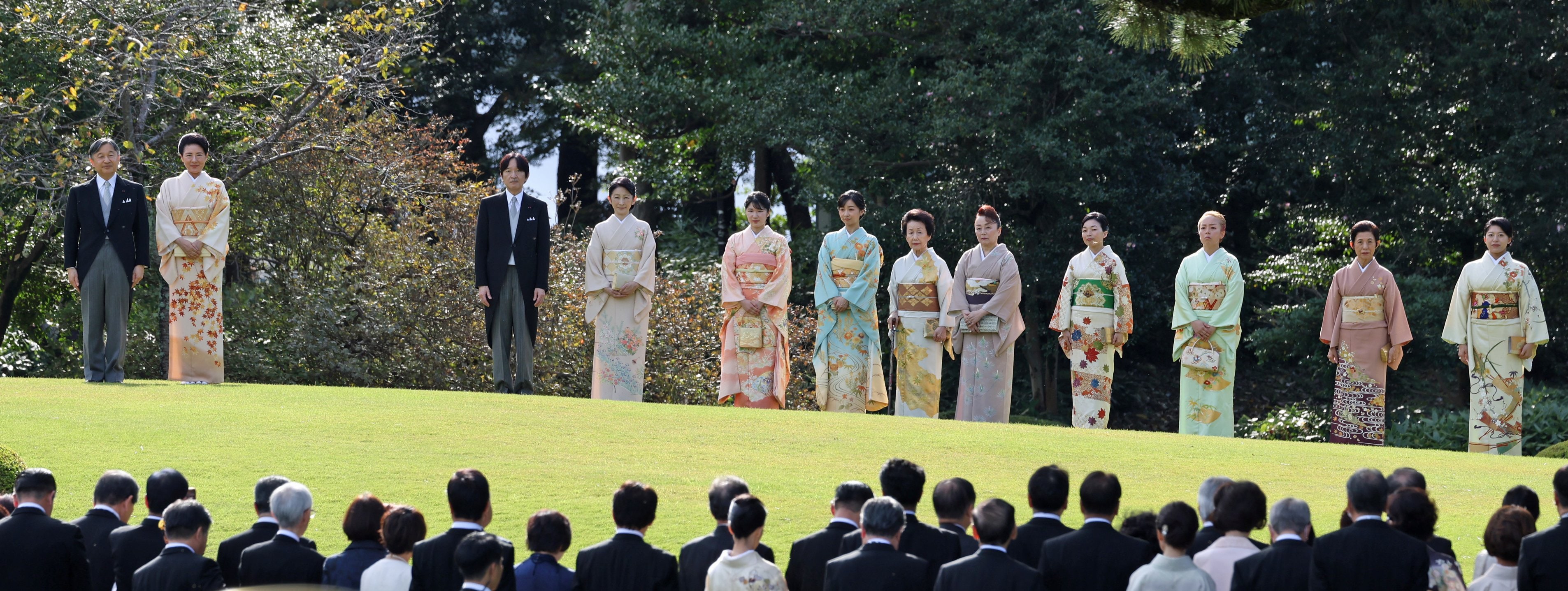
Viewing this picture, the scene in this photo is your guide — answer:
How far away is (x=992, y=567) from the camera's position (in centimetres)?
436

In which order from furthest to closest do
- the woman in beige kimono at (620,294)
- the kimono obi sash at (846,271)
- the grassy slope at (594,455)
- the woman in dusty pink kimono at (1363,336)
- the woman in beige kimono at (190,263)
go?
the kimono obi sash at (846,271) < the woman in beige kimono at (620,294) < the woman in beige kimono at (190,263) < the woman in dusty pink kimono at (1363,336) < the grassy slope at (594,455)

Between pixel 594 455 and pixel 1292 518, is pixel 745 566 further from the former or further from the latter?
pixel 594 455

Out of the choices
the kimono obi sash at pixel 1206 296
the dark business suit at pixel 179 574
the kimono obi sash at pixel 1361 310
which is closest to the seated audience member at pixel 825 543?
the dark business suit at pixel 179 574

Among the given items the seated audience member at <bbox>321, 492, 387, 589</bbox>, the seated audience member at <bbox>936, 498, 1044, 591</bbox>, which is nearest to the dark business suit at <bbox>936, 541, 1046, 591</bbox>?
the seated audience member at <bbox>936, 498, 1044, 591</bbox>

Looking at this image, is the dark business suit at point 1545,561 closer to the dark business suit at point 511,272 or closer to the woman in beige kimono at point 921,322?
the woman in beige kimono at point 921,322

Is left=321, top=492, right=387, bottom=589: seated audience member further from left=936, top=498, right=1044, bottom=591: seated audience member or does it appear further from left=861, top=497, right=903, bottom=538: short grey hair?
left=936, top=498, right=1044, bottom=591: seated audience member

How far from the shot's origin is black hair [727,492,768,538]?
4480 millimetres

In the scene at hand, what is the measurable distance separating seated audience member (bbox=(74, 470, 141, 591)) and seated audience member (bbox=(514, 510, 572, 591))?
146cm

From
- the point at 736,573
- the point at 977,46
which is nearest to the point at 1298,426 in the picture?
the point at 977,46

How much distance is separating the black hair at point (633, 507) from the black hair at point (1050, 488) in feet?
4.12

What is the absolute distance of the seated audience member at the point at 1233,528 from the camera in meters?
4.58

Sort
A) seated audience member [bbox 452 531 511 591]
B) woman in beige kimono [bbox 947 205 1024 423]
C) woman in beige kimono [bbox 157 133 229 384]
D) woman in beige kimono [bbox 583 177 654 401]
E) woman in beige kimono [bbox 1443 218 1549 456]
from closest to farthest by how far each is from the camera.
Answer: seated audience member [bbox 452 531 511 591], woman in beige kimono [bbox 1443 218 1549 456], woman in beige kimono [bbox 157 133 229 384], woman in beige kimono [bbox 947 205 1024 423], woman in beige kimono [bbox 583 177 654 401]

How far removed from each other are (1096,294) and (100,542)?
26.8ft

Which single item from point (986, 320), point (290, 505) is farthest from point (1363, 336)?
point (290, 505)
